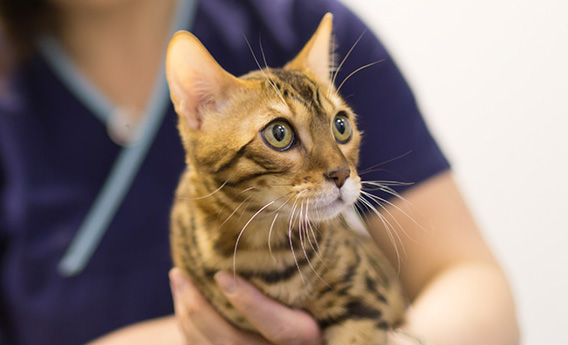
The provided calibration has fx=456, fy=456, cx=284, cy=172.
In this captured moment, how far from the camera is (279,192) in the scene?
0.38m

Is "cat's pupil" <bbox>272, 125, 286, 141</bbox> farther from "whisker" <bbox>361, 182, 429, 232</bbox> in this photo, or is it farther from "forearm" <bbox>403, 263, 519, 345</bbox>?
"forearm" <bbox>403, 263, 519, 345</bbox>

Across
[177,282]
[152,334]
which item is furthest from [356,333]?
[152,334]

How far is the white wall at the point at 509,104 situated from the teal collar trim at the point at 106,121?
207 mm

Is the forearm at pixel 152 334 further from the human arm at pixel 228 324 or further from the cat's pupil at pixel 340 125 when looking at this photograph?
the cat's pupil at pixel 340 125

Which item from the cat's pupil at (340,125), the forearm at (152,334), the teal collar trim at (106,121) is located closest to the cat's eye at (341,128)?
the cat's pupil at (340,125)

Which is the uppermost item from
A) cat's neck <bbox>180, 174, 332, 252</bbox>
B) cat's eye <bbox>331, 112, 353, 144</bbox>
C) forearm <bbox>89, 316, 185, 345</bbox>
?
cat's eye <bbox>331, 112, 353, 144</bbox>

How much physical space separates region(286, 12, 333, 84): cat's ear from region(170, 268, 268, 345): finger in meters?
0.26

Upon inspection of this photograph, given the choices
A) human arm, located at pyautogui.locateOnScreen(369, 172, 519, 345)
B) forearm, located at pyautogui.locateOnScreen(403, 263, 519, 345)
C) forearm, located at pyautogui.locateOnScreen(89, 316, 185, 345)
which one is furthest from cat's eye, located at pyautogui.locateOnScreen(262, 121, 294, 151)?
forearm, located at pyautogui.locateOnScreen(89, 316, 185, 345)

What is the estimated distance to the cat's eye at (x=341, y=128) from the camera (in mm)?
370

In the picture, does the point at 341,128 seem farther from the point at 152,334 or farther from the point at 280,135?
the point at 152,334

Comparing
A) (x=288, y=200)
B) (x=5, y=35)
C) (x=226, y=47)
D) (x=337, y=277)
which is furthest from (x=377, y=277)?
(x=5, y=35)

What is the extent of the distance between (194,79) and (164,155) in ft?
0.55

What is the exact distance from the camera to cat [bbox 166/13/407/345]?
1.19ft

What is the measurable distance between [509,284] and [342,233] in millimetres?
171
